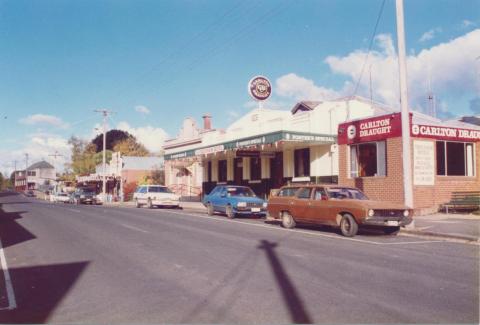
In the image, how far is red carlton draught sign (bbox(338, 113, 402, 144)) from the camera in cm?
2011

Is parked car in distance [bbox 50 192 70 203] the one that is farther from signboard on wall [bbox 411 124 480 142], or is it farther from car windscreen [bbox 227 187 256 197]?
signboard on wall [bbox 411 124 480 142]

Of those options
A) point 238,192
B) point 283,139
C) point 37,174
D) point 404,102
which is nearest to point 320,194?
point 404,102

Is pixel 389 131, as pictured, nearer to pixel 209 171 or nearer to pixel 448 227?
pixel 448 227

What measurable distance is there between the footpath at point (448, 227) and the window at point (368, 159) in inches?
131

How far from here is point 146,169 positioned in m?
62.2

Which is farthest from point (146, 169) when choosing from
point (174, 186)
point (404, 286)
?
point (404, 286)

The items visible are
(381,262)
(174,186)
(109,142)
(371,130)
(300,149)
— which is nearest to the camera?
(381,262)

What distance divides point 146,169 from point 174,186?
2122cm

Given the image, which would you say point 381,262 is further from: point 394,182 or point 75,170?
point 75,170

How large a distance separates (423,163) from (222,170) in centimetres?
1704

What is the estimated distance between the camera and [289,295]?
6645 mm

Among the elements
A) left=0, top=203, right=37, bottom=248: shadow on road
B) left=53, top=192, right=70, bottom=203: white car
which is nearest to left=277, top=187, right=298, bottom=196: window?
left=0, top=203, right=37, bottom=248: shadow on road

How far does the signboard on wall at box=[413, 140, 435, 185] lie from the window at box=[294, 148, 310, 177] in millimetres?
7048

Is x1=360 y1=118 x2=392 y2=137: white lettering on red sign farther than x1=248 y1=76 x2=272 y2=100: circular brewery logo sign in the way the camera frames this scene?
No
